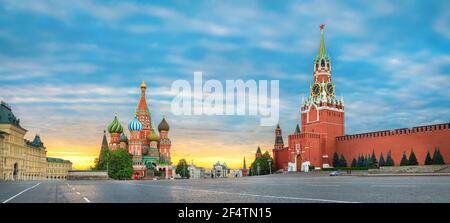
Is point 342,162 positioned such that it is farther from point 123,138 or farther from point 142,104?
point 123,138

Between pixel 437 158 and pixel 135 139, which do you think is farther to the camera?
pixel 135 139

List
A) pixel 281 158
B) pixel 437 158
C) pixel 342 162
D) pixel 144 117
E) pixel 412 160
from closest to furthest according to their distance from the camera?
1. pixel 437 158
2. pixel 412 160
3. pixel 342 162
4. pixel 281 158
5. pixel 144 117

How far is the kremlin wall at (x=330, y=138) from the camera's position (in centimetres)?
7881

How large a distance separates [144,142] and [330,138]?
141 ft

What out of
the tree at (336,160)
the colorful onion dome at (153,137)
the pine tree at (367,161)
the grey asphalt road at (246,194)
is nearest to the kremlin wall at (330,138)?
the pine tree at (367,161)

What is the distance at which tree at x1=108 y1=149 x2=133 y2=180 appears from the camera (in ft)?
292

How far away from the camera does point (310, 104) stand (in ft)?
340

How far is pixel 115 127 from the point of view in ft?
373

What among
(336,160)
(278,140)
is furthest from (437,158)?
(278,140)

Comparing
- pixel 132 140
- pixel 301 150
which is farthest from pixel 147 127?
pixel 301 150

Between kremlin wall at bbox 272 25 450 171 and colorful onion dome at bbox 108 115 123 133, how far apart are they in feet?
125

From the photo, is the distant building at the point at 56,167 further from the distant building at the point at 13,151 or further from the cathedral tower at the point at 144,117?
the cathedral tower at the point at 144,117
